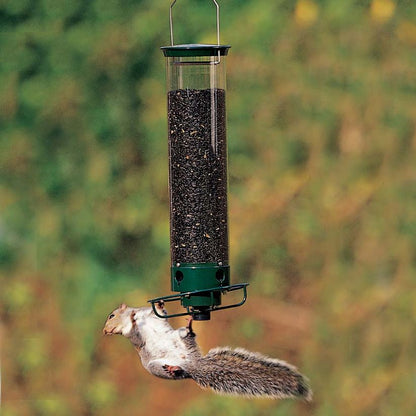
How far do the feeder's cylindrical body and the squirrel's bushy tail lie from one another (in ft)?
0.83

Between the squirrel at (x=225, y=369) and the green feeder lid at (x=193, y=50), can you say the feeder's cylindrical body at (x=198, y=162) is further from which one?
the squirrel at (x=225, y=369)

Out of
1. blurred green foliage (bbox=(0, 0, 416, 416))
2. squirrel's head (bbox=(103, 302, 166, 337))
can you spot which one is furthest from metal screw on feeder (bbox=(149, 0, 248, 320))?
blurred green foliage (bbox=(0, 0, 416, 416))

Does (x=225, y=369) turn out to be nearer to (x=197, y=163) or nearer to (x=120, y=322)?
(x=120, y=322)

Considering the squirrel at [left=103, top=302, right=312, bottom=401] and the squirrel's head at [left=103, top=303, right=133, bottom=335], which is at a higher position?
the squirrel's head at [left=103, top=303, right=133, bottom=335]

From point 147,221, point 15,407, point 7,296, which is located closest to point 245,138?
point 147,221

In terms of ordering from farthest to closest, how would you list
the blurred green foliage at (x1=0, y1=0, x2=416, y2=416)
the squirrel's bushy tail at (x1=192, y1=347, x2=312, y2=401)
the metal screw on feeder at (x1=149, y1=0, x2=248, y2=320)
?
the blurred green foliage at (x1=0, y1=0, x2=416, y2=416) → the metal screw on feeder at (x1=149, y1=0, x2=248, y2=320) → the squirrel's bushy tail at (x1=192, y1=347, x2=312, y2=401)

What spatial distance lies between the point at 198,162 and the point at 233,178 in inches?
85.9

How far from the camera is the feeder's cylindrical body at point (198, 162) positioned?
136 inches

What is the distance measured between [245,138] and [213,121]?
7.05 feet

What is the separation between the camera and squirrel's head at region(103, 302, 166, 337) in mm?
3469

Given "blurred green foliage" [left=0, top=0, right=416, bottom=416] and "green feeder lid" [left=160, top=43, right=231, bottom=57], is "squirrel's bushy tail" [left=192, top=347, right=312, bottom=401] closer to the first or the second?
"green feeder lid" [left=160, top=43, right=231, bottom=57]

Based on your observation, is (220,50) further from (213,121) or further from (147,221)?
(147,221)

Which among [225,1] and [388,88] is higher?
[225,1]

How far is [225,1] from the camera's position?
571cm
